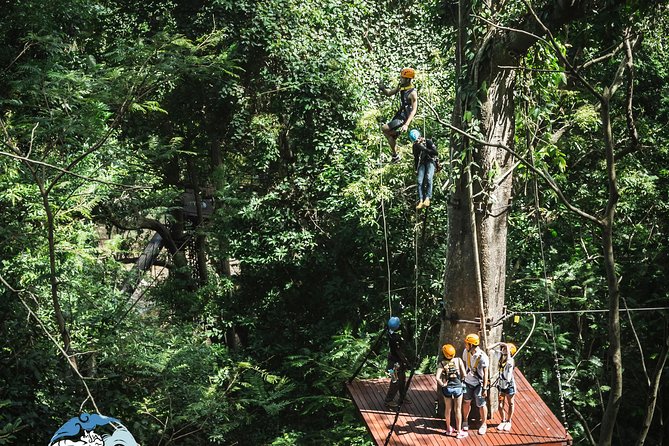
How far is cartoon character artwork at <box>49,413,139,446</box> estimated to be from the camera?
4.85 metres

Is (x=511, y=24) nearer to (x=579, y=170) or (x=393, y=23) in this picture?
(x=579, y=170)

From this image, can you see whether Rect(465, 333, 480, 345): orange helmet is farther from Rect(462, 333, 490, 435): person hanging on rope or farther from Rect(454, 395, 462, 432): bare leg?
Rect(454, 395, 462, 432): bare leg

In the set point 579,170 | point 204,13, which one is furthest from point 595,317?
point 204,13

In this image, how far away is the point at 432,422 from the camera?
630cm

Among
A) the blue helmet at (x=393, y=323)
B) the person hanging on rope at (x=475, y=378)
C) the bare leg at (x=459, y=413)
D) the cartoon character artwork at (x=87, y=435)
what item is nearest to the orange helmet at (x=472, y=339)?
the person hanging on rope at (x=475, y=378)

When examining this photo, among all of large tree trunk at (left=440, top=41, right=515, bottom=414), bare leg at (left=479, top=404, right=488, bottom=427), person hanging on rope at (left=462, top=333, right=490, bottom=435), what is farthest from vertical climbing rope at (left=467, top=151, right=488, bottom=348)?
bare leg at (left=479, top=404, right=488, bottom=427)

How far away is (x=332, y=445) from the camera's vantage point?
9.35 meters

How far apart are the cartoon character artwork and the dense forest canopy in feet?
4.60

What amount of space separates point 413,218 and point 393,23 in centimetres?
339

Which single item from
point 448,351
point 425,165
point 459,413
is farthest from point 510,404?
point 425,165

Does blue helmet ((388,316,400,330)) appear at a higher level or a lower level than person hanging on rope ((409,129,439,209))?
lower

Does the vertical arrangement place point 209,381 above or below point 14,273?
below

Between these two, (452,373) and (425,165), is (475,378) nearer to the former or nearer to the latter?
(452,373)

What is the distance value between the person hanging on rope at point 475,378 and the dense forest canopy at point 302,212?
0.87ft
